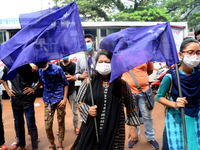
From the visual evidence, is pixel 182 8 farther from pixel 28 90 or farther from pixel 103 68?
pixel 103 68

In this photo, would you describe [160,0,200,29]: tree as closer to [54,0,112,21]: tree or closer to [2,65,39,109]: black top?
[54,0,112,21]: tree

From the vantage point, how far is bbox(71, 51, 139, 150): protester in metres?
1.98

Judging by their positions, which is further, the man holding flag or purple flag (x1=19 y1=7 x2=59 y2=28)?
purple flag (x1=19 y1=7 x2=59 y2=28)

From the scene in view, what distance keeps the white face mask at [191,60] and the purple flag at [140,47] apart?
0.82 ft

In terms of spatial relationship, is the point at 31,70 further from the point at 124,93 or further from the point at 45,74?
the point at 124,93

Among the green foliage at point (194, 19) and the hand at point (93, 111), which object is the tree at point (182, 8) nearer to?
the green foliage at point (194, 19)

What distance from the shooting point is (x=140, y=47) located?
182 centimetres

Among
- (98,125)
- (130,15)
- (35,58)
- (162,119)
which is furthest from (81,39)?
(130,15)

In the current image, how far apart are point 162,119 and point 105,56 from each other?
11.0 feet

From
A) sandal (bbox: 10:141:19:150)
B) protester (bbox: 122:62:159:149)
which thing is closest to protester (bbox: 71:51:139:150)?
protester (bbox: 122:62:159:149)

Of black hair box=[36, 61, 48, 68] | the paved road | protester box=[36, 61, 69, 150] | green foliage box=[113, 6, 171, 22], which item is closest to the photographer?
black hair box=[36, 61, 48, 68]

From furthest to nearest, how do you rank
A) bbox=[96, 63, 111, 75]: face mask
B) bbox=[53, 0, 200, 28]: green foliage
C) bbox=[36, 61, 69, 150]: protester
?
bbox=[53, 0, 200, 28]: green foliage
bbox=[36, 61, 69, 150]: protester
bbox=[96, 63, 111, 75]: face mask

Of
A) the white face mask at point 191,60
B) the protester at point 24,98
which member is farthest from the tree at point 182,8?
the protester at point 24,98

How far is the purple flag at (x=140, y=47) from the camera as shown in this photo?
177cm
